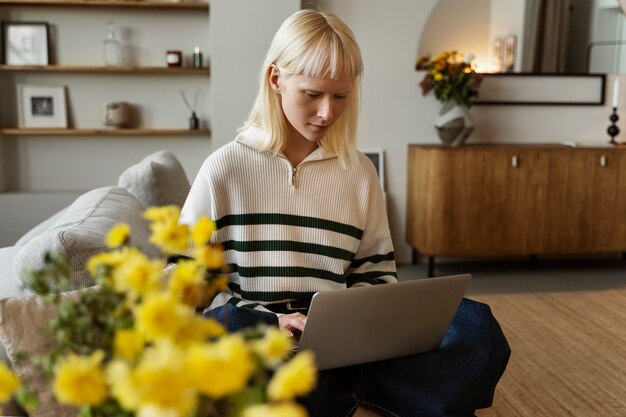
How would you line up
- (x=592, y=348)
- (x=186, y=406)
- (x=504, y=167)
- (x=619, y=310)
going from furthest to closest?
(x=504, y=167), (x=619, y=310), (x=592, y=348), (x=186, y=406)

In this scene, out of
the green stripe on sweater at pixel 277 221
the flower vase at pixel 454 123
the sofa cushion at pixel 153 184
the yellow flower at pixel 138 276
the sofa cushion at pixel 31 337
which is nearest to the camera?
the yellow flower at pixel 138 276

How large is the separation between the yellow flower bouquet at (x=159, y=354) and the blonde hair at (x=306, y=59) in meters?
0.98

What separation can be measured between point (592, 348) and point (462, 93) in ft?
6.05

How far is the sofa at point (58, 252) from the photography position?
48.1 inches

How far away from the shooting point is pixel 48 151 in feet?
14.8

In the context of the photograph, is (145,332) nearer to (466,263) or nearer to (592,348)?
(592,348)

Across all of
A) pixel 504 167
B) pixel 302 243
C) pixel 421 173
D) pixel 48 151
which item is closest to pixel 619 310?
pixel 504 167

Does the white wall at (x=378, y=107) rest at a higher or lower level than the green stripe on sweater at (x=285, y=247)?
higher

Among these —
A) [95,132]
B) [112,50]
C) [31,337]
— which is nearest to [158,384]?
[31,337]

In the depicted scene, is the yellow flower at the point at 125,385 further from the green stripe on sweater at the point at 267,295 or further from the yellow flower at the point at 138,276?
the green stripe on sweater at the point at 267,295

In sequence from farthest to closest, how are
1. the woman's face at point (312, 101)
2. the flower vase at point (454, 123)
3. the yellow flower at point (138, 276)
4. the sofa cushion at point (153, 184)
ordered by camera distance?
the flower vase at point (454, 123), the sofa cushion at point (153, 184), the woman's face at point (312, 101), the yellow flower at point (138, 276)

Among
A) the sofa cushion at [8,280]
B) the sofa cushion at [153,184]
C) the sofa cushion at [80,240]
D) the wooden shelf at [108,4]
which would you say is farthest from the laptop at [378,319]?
the wooden shelf at [108,4]

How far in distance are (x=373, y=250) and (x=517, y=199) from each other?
2.79 metres

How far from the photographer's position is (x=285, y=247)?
1693 mm
